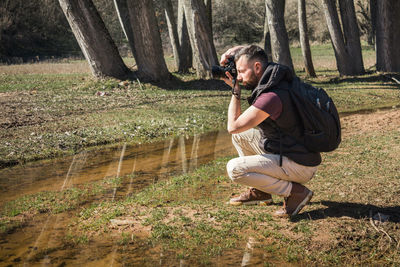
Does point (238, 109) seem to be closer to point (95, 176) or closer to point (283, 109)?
point (283, 109)

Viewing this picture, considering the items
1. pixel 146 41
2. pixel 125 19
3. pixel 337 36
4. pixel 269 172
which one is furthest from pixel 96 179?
pixel 337 36

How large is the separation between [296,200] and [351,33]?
16.0m

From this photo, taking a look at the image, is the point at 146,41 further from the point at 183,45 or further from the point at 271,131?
the point at 271,131

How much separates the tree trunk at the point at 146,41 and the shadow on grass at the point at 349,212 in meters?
11.3

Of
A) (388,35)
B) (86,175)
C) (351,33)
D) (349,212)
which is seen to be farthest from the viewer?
(351,33)

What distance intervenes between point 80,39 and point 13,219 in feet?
34.1

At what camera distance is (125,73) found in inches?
611

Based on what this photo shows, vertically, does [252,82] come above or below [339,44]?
above

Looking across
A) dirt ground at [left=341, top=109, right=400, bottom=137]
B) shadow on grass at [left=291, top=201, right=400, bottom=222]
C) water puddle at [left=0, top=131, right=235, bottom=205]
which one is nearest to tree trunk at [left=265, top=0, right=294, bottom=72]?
dirt ground at [left=341, top=109, right=400, bottom=137]

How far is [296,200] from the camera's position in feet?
14.5

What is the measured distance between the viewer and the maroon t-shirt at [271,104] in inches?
157

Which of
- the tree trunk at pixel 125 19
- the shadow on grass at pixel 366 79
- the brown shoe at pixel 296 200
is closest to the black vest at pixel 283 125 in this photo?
the brown shoe at pixel 296 200

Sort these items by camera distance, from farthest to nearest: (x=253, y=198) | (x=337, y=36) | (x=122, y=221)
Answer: (x=337, y=36) < (x=253, y=198) < (x=122, y=221)

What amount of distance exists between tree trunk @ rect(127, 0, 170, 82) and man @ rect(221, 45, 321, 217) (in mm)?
10738
